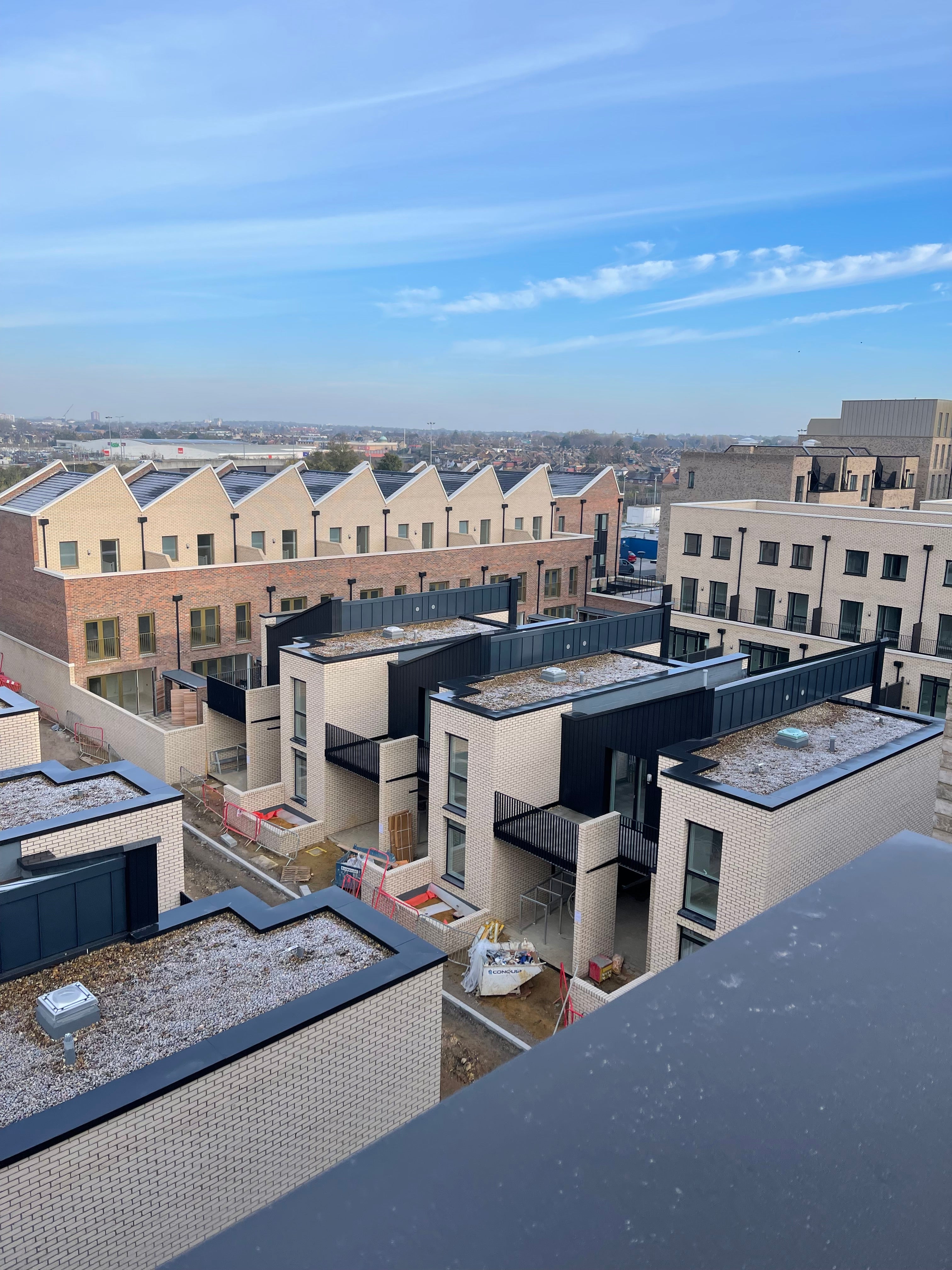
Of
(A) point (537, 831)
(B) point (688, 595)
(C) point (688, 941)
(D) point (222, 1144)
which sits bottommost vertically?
(C) point (688, 941)

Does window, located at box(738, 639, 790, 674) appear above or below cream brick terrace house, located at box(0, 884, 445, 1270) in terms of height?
below

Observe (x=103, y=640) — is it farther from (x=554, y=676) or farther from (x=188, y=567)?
(x=554, y=676)

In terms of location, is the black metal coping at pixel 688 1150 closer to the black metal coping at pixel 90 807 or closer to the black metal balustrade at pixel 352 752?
the black metal coping at pixel 90 807

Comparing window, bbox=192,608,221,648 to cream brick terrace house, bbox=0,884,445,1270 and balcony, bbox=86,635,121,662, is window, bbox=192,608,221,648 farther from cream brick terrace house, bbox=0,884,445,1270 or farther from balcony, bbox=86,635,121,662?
cream brick terrace house, bbox=0,884,445,1270

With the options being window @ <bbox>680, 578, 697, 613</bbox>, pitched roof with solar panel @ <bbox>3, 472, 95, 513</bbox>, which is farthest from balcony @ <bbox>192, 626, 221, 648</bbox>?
window @ <bbox>680, 578, 697, 613</bbox>

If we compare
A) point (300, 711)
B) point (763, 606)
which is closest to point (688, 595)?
point (763, 606)

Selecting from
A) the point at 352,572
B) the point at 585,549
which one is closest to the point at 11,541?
the point at 352,572
